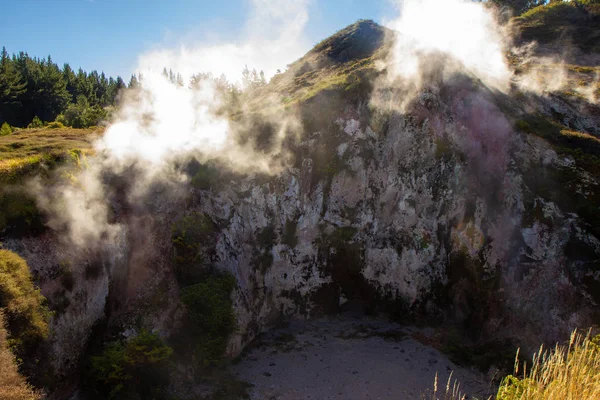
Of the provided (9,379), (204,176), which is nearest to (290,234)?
(204,176)

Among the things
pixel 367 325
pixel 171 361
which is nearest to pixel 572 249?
pixel 367 325

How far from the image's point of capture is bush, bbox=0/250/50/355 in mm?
10742

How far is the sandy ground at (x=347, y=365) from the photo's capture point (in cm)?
1653

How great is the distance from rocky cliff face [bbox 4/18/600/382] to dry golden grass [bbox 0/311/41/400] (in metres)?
4.57

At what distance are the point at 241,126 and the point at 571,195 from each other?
2022cm

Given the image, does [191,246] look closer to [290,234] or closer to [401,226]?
[290,234]

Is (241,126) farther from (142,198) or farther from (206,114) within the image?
(142,198)

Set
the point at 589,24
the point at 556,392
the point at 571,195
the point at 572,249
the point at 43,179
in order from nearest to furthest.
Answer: the point at 556,392, the point at 43,179, the point at 572,249, the point at 571,195, the point at 589,24

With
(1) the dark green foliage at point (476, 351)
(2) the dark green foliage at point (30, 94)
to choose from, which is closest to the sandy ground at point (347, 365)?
(1) the dark green foliage at point (476, 351)

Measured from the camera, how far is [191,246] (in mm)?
18281

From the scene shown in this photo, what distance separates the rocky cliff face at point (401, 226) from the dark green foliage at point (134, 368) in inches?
67.6

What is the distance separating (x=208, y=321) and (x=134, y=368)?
3.71m

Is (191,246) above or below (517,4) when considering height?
below

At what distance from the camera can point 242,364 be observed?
18.2 metres
